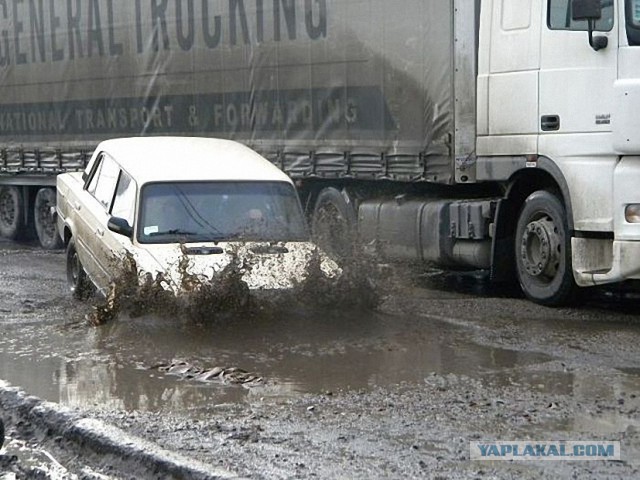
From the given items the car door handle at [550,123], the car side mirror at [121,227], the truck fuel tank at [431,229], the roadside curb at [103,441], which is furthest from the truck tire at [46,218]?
the roadside curb at [103,441]

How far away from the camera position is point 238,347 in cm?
923

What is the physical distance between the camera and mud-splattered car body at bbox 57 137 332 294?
393 inches

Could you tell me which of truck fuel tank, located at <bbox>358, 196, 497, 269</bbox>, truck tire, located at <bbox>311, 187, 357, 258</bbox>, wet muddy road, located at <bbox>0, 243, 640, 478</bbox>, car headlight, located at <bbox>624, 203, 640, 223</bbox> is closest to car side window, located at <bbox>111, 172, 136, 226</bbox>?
wet muddy road, located at <bbox>0, 243, 640, 478</bbox>

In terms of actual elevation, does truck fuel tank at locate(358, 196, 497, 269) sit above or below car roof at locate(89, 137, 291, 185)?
below

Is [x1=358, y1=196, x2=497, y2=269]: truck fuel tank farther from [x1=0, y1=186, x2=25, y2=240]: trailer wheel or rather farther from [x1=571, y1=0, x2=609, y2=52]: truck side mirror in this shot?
[x1=0, y1=186, x2=25, y2=240]: trailer wheel

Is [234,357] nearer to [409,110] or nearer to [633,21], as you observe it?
[633,21]

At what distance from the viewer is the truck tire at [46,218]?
62.3 ft

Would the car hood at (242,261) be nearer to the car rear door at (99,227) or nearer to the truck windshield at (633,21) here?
the car rear door at (99,227)

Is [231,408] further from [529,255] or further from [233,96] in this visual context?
[233,96]

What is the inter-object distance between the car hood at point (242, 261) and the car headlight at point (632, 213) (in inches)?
91.7

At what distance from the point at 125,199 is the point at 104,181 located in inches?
35.1

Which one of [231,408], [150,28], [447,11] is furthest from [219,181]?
[150,28]

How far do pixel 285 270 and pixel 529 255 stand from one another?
8.80 feet

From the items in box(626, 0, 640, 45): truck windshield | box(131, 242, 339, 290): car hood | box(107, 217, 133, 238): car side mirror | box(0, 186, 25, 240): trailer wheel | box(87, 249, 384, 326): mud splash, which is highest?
box(626, 0, 640, 45): truck windshield
